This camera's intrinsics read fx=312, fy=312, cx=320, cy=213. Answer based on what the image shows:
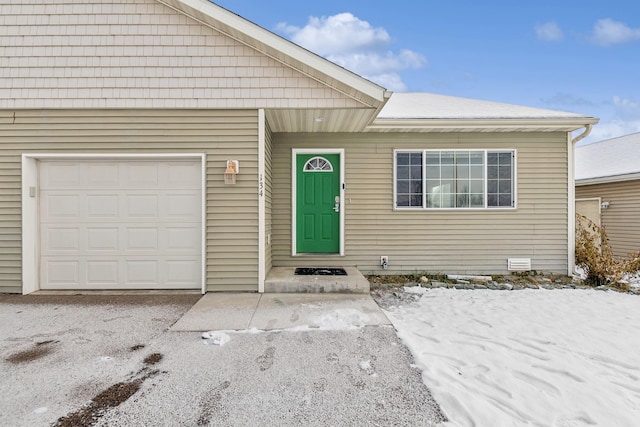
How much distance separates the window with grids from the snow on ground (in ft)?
6.31

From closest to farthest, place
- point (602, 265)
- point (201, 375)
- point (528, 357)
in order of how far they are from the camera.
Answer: point (201, 375) → point (528, 357) → point (602, 265)

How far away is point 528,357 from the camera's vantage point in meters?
2.52

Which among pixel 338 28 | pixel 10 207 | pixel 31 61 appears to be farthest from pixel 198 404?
pixel 338 28

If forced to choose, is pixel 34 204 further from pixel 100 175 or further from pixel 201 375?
pixel 201 375

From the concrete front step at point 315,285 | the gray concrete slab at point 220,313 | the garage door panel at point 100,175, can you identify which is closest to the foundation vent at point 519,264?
the concrete front step at point 315,285

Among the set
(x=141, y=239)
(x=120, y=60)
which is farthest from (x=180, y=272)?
(x=120, y=60)

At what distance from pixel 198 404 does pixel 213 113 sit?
3.57 m

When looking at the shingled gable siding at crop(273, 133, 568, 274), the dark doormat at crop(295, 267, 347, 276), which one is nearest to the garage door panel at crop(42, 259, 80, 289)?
the shingled gable siding at crop(273, 133, 568, 274)

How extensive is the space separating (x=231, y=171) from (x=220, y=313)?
1846mm

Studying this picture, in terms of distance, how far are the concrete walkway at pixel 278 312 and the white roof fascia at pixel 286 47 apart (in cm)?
266

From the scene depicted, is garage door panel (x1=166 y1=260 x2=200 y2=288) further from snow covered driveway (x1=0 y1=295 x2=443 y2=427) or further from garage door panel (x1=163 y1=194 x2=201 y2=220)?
snow covered driveway (x1=0 y1=295 x2=443 y2=427)

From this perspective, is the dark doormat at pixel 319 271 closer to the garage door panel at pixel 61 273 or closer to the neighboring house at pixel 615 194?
the garage door panel at pixel 61 273

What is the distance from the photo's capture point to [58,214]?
4.40 metres

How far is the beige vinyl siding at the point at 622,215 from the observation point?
7164 mm
